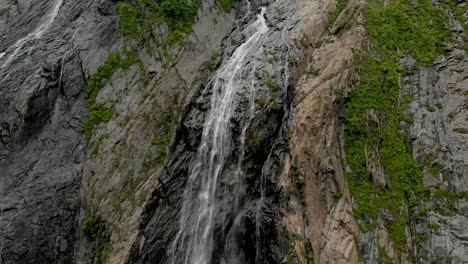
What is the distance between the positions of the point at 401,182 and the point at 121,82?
12.3m

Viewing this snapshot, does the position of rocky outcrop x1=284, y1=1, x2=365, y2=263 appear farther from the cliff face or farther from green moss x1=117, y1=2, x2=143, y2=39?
green moss x1=117, y1=2, x2=143, y2=39

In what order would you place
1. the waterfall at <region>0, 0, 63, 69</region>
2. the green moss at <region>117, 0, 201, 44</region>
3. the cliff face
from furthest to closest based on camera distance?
1. the green moss at <region>117, 0, 201, 44</region>
2. the waterfall at <region>0, 0, 63, 69</region>
3. the cliff face

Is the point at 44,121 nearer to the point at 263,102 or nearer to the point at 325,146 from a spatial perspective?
the point at 263,102

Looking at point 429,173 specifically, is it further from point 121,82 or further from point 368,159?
point 121,82

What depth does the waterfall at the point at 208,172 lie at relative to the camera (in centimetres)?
1445

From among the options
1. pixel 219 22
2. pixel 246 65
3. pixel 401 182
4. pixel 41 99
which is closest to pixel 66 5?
pixel 41 99

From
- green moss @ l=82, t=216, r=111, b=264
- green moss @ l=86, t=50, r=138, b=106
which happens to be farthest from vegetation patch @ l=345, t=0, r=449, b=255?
green moss @ l=86, t=50, r=138, b=106

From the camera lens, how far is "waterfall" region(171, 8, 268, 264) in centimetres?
1445

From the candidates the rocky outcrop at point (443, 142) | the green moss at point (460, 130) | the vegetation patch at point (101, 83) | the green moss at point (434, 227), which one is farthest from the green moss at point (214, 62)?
the green moss at point (434, 227)

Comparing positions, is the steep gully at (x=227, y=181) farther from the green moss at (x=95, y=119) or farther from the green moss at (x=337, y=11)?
the green moss at (x=95, y=119)

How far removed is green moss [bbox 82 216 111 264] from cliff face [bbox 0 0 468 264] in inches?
3.1

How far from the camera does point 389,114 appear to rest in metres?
15.1

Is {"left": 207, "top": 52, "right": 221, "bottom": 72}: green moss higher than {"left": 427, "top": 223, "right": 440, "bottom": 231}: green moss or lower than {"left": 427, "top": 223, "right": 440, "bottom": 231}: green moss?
higher

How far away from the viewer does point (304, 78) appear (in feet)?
51.4
